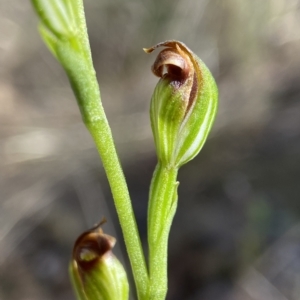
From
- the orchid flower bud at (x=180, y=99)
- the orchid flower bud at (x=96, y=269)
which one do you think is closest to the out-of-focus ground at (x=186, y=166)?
the orchid flower bud at (x=96, y=269)

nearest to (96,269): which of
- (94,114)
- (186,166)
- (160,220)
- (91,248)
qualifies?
(91,248)

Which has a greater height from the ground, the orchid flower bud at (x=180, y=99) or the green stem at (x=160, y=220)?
the orchid flower bud at (x=180, y=99)

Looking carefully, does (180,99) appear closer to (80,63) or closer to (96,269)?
(80,63)

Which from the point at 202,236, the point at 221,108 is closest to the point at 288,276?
the point at 202,236

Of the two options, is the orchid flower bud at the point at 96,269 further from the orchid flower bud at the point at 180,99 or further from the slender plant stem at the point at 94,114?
the orchid flower bud at the point at 180,99

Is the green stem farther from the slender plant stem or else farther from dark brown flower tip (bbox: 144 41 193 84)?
dark brown flower tip (bbox: 144 41 193 84)

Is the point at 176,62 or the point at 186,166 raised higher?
the point at 176,62
